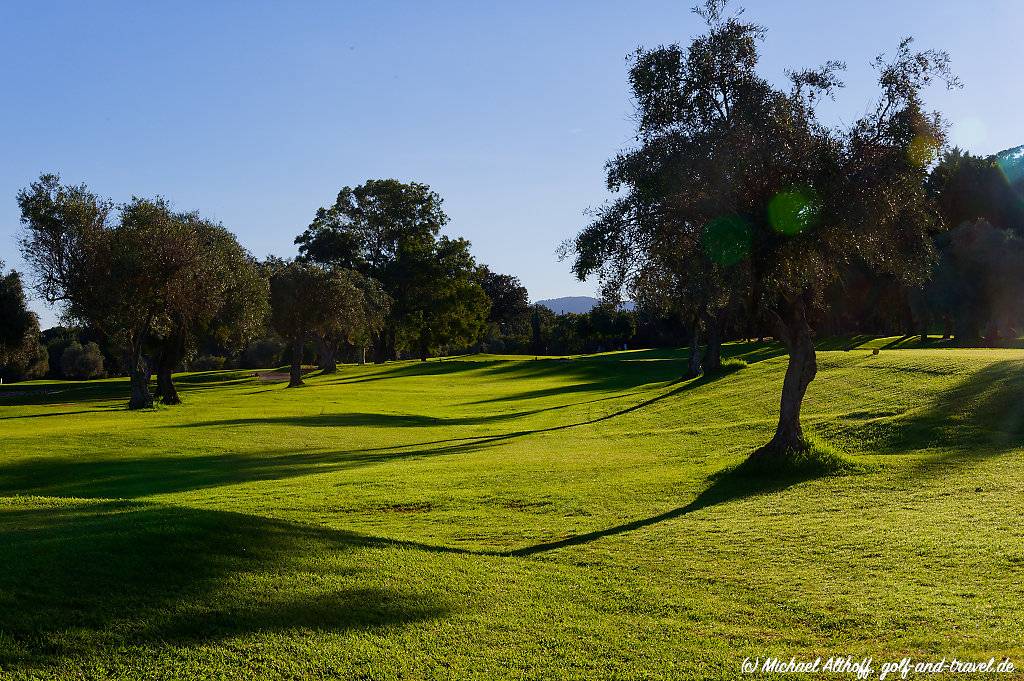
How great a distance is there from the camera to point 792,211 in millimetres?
16234

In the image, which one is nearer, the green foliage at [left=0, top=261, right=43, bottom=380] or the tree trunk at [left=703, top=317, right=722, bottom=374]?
the tree trunk at [left=703, top=317, right=722, bottom=374]

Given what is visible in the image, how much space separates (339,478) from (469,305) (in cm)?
6836

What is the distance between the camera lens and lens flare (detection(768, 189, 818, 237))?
1612 cm

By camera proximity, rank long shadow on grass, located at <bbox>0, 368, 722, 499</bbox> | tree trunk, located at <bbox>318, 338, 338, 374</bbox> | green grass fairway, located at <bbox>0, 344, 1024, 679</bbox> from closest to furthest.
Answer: green grass fairway, located at <bbox>0, 344, 1024, 679</bbox> < long shadow on grass, located at <bbox>0, 368, 722, 499</bbox> < tree trunk, located at <bbox>318, 338, 338, 374</bbox>

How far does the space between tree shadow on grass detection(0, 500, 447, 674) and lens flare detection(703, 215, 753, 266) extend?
358 inches

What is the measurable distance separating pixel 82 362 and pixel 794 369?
92826 mm

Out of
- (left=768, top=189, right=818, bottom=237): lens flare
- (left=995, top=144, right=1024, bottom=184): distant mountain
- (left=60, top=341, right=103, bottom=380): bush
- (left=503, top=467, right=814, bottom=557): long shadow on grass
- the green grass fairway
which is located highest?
(left=995, top=144, right=1024, bottom=184): distant mountain

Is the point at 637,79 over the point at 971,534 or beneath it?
over

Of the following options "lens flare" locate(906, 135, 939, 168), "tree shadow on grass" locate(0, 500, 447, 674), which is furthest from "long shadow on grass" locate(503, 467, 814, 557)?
"lens flare" locate(906, 135, 939, 168)

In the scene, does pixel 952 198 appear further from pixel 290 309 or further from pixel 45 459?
pixel 45 459

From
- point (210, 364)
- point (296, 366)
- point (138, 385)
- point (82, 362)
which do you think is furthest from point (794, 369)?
point (210, 364)

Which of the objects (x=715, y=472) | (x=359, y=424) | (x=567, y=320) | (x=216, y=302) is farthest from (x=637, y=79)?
(x=567, y=320)

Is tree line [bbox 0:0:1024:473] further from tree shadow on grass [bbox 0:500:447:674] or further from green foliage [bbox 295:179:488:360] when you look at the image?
tree shadow on grass [bbox 0:500:447:674]

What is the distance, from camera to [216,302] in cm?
4188
